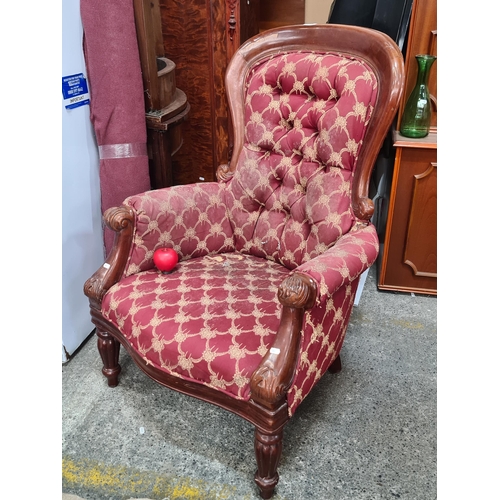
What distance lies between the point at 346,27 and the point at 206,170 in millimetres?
1271

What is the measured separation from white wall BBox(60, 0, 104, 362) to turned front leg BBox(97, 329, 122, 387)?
0.24 meters

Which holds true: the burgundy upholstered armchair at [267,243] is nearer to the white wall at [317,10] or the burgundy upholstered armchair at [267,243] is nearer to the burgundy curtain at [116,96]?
the burgundy curtain at [116,96]

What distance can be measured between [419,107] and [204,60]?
107cm

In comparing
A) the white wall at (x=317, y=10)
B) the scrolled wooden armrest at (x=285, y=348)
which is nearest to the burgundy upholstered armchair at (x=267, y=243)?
the scrolled wooden armrest at (x=285, y=348)

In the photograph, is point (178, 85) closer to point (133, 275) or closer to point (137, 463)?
point (133, 275)

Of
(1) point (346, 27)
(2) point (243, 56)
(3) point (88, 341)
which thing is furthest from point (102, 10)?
(3) point (88, 341)

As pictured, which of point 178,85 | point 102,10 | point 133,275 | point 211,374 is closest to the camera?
point 211,374

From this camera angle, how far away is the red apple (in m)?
1.57

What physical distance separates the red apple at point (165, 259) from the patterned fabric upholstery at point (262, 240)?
3 centimetres

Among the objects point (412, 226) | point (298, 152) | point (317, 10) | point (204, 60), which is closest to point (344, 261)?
point (298, 152)

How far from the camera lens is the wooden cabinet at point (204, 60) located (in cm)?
226

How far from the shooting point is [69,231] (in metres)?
1.79

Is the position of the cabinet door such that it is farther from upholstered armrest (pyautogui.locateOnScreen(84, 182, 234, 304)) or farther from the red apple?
the red apple

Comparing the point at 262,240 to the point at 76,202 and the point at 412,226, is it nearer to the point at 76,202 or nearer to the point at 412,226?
the point at 76,202
